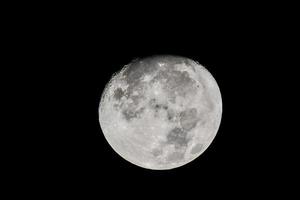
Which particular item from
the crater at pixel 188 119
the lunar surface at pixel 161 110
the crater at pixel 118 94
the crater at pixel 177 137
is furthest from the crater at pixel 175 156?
the crater at pixel 118 94

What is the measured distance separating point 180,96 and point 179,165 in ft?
3.29

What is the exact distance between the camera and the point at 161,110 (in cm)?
405

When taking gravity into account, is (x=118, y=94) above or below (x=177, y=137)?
above

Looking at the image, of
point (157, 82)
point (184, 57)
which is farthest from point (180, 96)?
point (184, 57)

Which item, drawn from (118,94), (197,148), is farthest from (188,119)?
(118,94)

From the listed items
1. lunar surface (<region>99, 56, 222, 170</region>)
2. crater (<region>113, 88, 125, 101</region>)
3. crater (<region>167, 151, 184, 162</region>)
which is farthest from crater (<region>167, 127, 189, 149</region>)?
crater (<region>113, 88, 125, 101</region>)

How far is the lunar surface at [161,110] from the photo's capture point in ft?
13.4

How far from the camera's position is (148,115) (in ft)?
13.4

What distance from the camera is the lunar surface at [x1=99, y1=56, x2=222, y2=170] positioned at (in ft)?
13.4

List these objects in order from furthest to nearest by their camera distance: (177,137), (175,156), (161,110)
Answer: (175,156) → (177,137) → (161,110)

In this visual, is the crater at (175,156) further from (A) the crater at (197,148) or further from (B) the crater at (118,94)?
(B) the crater at (118,94)

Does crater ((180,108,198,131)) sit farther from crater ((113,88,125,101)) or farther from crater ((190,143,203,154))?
crater ((113,88,125,101))

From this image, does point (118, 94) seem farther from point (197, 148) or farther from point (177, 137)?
point (197, 148)

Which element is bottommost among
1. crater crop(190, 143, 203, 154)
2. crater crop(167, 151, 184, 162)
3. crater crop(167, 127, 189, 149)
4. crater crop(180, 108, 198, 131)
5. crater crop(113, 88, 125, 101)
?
crater crop(167, 151, 184, 162)
